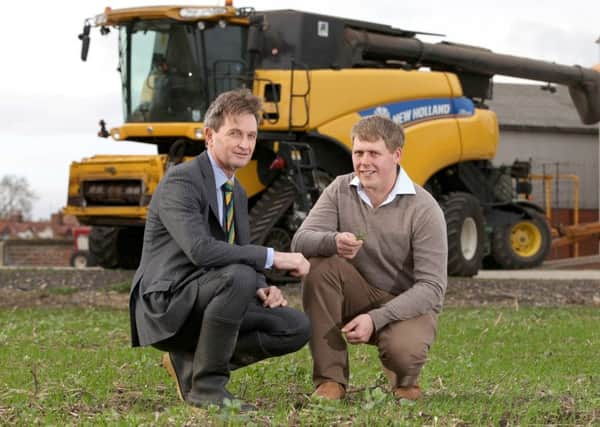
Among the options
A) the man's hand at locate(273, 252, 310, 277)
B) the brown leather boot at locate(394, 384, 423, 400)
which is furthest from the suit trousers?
the brown leather boot at locate(394, 384, 423, 400)

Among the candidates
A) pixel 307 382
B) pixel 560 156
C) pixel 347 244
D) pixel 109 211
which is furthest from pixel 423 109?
pixel 560 156

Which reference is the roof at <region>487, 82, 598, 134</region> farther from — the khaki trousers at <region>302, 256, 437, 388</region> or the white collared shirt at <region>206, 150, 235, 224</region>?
the white collared shirt at <region>206, 150, 235, 224</region>

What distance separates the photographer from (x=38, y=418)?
15.2 ft

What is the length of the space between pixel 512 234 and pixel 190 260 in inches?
685

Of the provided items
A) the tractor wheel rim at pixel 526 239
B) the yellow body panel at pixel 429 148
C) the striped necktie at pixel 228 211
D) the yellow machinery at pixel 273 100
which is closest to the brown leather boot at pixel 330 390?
the striped necktie at pixel 228 211

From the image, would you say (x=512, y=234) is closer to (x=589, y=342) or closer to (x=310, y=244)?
(x=589, y=342)

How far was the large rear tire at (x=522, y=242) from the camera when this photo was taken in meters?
21.2

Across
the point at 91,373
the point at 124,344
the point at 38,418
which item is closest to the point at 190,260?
the point at 38,418

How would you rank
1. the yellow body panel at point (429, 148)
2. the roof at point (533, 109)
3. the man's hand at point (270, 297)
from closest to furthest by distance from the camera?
the man's hand at point (270, 297), the yellow body panel at point (429, 148), the roof at point (533, 109)

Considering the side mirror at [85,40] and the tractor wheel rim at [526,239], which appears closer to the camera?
the side mirror at [85,40]

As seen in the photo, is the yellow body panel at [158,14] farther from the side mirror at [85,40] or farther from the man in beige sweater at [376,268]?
the man in beige sweater at [376,268]

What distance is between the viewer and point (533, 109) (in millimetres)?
38219

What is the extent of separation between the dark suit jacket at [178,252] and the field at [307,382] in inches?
15.2

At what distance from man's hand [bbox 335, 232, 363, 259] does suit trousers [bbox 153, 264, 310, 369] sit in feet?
1.11
